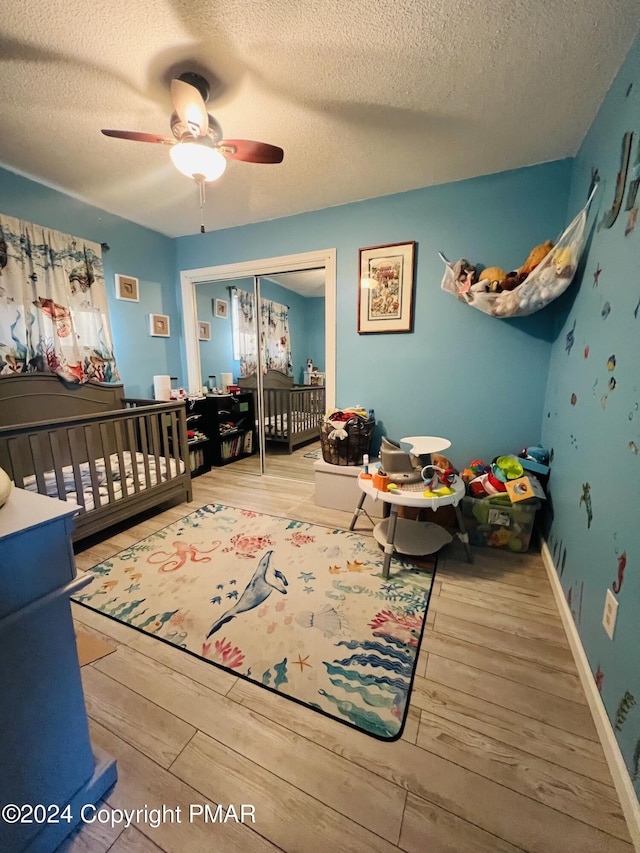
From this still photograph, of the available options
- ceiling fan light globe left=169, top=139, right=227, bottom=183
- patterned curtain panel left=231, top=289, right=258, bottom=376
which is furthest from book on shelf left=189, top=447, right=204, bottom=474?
ceiling fan light globe left=169, top=139, right=227, bottom=183

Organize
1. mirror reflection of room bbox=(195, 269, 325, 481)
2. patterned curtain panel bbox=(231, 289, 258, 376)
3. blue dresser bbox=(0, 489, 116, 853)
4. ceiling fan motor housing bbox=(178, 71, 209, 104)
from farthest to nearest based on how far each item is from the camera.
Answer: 1. patterned curtain panel bbox=(231, 289, 258, 376)
2. mirror reflection of room bbox=(195, 269, 325, 481)
3. ceiling fan motor housing bbox=(178, 71, 209, 104)
4. blue dresser bbox=(0, 489, 116, 853)

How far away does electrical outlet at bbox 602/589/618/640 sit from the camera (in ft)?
3.27

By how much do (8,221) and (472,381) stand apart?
3.38 metres

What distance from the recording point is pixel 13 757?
67 centimetres

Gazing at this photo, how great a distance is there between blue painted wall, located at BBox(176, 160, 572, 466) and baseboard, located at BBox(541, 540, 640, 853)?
1288 millimetres

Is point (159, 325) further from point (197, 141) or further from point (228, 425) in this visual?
point (197, 141)

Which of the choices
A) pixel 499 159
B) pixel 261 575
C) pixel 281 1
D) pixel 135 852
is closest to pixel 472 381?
pixel 499 159

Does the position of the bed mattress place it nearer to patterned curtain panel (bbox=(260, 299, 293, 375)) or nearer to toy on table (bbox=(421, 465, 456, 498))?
toy on table (bbox=(421, 465, 456, 498))

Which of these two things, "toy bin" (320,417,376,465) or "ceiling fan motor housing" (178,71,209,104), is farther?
"toy bin" (320,417,376,465)

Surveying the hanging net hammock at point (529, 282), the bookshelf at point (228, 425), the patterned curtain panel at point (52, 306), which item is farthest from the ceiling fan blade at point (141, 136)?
the bookshelf at point (228, 425)

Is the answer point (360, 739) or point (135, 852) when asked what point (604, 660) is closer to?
point (360, 739)

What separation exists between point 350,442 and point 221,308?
262 centimetres

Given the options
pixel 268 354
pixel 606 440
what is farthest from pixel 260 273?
pixel 606 440

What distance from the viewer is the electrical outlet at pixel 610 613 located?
3.27 ft
